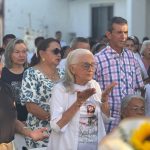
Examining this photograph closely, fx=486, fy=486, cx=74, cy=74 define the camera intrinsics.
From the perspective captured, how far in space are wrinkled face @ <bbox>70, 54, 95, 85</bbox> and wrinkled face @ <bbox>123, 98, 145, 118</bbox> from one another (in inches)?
21.8

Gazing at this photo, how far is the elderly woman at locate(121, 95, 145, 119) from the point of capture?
4461 mm

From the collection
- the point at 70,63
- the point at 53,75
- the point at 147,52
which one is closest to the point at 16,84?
the point at 53,75

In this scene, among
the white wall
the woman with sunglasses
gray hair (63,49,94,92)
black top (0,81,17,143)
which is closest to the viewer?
black top (0,81,17,143)

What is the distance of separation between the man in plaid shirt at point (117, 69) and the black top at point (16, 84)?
987mm

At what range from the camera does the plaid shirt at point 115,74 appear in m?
5.00

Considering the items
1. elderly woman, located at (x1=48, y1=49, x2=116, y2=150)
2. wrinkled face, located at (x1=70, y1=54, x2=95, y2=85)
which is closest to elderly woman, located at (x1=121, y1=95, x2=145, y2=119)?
elderly woman, located at (x1=48, y1=49, x2=116, y2=150)

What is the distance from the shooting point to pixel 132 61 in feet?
16.9

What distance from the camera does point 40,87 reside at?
482 cm

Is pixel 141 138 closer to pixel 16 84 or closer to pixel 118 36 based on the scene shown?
pixel 118 36

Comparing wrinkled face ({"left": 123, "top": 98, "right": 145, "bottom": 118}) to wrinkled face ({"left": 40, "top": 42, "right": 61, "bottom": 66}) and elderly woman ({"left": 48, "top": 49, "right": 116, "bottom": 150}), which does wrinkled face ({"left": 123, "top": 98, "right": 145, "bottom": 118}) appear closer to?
elderly woman ({"left": 48, "top": 49, "right": 116, "bottom": 150})

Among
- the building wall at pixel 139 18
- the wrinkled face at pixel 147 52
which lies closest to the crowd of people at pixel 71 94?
the wrinkled face at pixel 147 52

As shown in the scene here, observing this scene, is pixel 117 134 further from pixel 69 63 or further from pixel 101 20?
pixel 101 20

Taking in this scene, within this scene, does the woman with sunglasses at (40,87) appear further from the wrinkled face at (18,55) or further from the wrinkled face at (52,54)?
the wrinkled face at (18,55)

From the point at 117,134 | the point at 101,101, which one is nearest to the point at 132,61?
the point at 101,101
